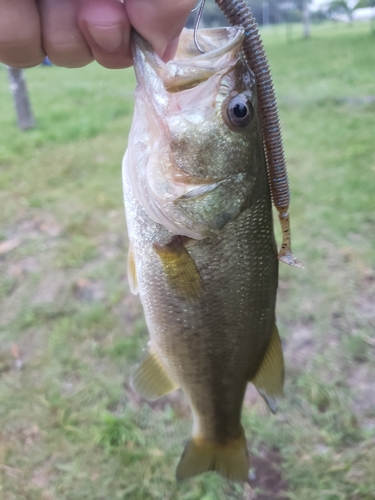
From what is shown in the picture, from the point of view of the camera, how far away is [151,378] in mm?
1551

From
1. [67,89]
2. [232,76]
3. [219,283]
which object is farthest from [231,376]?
[67,89]

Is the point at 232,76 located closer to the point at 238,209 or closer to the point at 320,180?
the point at 238,209

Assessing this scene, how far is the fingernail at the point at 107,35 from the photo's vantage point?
3.02ft

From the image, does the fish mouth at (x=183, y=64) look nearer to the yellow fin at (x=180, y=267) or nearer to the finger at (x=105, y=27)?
the finger at (x=105, y=27)

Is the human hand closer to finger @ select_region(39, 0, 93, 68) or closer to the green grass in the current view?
finger @ select_region(39, 0, 93, 68)

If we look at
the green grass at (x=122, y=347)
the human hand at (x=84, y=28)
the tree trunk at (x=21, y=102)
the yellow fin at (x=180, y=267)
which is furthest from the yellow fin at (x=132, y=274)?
the tree trunk at (x=21, y=102)

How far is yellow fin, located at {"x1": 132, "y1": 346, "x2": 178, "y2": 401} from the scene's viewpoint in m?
1.54

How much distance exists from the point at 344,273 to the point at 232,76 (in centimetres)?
235

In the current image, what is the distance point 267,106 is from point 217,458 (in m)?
1.25

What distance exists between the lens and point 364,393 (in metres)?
2.28

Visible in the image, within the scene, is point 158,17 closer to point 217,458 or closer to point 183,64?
point 183,64

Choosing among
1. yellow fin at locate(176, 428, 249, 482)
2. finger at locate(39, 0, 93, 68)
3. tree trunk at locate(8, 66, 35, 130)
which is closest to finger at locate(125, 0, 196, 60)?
finger at locate(39, 0, 93, 68)

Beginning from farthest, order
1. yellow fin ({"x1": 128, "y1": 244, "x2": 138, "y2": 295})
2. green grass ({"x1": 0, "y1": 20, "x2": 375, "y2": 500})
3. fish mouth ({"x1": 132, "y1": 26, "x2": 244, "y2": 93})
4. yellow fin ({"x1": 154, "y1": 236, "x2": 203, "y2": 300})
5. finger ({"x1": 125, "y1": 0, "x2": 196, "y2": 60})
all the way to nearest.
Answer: green grass ({"x1": 0, "y1": 20, "x2": 375, "y2": 500}) → yellow fin ({"x1": 128, "y1": 244, "x2": 138, "y2": 295}) → yellow fin ({"x1": 154, "y1": 236, "x2": 203, "y2": 300}) → fish mouth ({"x1": 132, "y1": 26, "x2": 244, "y2": 93}) → finger ({"x1": 125, "y1": 0, "x2": 196, "y2": 60})

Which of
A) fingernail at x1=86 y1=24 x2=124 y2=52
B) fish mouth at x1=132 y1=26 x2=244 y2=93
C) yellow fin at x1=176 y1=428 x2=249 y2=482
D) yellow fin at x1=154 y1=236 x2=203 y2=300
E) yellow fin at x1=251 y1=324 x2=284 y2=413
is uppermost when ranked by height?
fingernail at x1=86 y1=24 x2=124 y2=52
